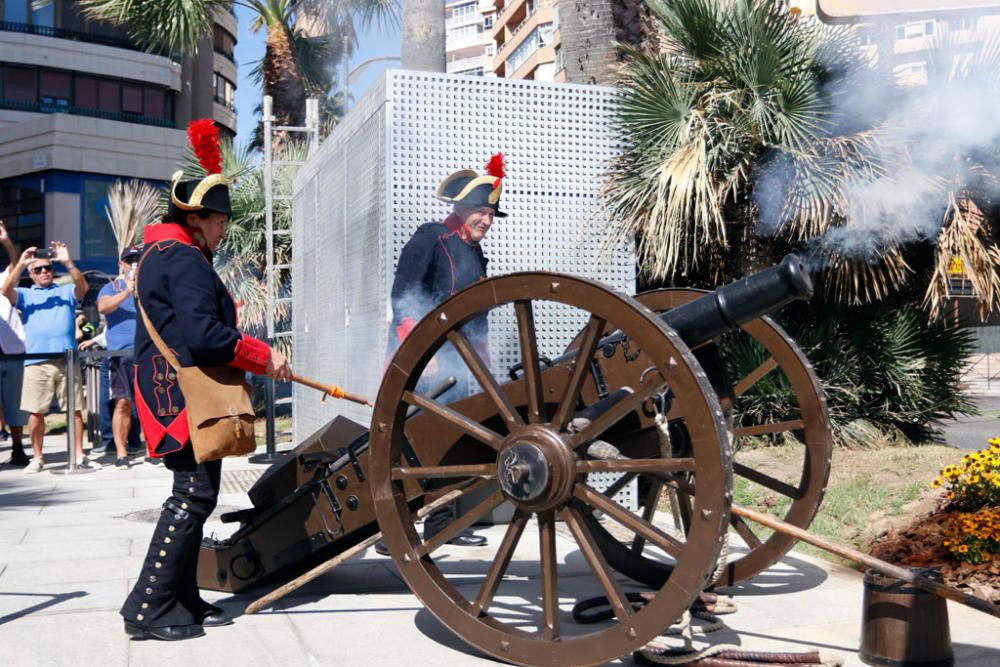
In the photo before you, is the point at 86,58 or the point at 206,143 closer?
the point at 206,143

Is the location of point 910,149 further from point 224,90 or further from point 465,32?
point 465,32

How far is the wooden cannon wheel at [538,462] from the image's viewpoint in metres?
2.96

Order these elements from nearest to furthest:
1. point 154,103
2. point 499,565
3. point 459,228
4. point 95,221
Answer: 1. point 499,565
2. point 459,228
3. point 95,221
4. point 154,103

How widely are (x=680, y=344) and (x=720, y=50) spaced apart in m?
5.09

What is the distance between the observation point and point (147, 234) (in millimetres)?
4082

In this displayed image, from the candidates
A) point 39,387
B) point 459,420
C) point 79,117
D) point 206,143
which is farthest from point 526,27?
point 459,420

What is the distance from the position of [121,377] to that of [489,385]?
21.1 ft

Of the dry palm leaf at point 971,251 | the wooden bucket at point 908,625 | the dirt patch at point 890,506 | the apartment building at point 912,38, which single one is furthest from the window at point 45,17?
the wooden bucket at point 908,625

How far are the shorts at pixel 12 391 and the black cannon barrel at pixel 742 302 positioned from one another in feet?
24.6

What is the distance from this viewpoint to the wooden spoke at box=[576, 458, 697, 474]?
3008mm

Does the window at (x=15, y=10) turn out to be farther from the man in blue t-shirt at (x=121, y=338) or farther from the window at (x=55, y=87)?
the man in blue t-shirt at (x=121, y=338)

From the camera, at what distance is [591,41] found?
29.5 feet

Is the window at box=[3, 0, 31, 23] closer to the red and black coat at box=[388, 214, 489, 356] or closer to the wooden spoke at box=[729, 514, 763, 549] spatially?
the red and black coat at box=[388, 214, 489, 356]

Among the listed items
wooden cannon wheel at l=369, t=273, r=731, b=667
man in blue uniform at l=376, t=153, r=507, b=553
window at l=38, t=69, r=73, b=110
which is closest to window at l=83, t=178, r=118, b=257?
window at l=38, t=69, r=73, b=110
